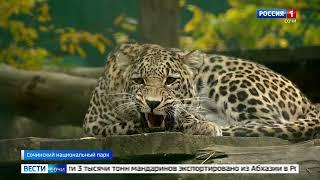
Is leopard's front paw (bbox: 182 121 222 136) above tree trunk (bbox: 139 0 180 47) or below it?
below

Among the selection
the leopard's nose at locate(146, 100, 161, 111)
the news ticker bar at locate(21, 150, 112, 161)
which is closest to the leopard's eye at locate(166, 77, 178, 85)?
the leopard's nose at locate(146, 100, 161, 111)

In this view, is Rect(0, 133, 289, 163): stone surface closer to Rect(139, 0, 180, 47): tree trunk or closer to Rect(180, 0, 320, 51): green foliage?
Rect(180, 0, 320, 51): green foliage

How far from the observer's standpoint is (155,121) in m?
4.34

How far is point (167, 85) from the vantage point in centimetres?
448

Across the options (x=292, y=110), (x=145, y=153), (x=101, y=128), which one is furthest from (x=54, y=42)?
(x=292, y=110)

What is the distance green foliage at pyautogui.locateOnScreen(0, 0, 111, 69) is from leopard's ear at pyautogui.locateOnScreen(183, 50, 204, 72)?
24.0 inches

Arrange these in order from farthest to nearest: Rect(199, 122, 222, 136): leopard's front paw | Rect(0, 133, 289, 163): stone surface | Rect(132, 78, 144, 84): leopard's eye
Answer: Rect(132, 78, 144, 84): leopard's eye
Rect(199, 122, 222, 136): leopard's front paw
Rect(0, 133, 289, 163): stone surface

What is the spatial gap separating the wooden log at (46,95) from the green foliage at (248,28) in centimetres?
110

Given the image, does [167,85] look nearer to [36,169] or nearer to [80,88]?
[36,169]

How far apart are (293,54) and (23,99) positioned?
7.51ft

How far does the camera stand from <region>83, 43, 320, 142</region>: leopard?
4.36 meters

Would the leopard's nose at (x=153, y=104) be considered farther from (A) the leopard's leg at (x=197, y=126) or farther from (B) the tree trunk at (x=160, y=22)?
(B) the tree trunk at (x=160, y=22)

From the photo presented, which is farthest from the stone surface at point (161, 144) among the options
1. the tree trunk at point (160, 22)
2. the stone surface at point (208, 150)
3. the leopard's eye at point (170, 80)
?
the tree trunk at point (160, 22)

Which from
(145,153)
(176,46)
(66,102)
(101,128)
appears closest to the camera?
(145,153)
